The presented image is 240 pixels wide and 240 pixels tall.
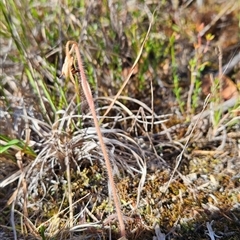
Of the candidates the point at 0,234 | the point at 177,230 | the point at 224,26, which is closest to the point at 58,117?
the point at 0,234

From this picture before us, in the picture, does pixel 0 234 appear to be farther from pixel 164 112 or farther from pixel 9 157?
pixel 164 112

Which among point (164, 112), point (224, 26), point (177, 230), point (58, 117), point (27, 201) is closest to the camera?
point (177, 230)

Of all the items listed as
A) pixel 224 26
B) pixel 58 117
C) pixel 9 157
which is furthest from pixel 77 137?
pixel 224 26

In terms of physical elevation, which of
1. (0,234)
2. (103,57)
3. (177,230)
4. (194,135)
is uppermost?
(103,57)

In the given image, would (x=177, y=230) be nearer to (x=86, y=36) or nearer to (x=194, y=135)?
(x=194, y=135)

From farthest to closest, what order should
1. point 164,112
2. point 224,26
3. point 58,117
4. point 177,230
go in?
point 224,26
point 164,112
point 58,117
point 177,230

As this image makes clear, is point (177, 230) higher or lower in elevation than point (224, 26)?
lower

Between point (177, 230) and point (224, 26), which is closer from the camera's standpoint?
point (177, 230)
